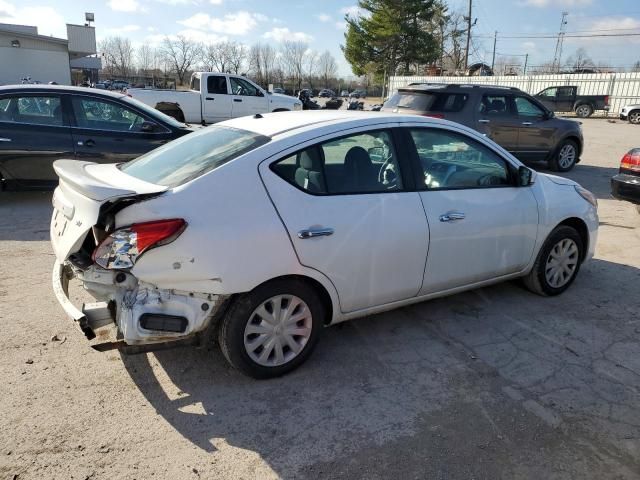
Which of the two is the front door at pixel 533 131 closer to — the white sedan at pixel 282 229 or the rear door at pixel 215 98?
the white sedan at pixel 282 229

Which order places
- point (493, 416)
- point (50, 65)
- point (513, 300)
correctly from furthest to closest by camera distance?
point (50, 65) → point (513, 300) → point (493, 416)

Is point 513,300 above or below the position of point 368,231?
below

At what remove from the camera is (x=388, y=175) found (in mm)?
3486

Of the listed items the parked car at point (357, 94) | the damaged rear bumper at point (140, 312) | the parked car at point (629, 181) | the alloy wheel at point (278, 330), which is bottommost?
the alloy wheel at point (278, 330)

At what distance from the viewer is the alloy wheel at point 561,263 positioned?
4.50m

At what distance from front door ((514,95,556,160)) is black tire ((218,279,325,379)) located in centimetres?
934

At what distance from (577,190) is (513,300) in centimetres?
120

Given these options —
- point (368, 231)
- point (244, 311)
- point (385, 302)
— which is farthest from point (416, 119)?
point (244, 311)

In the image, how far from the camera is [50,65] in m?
34.8

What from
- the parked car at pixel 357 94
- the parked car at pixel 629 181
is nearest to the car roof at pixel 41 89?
the parked car at pixel 629 181

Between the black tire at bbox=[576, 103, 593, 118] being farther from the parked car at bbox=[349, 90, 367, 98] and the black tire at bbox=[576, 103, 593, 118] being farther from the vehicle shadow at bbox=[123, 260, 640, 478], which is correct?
the parked car at bbox=[349, 90, 367, 98]

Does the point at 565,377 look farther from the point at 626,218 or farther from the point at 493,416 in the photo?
the point at 626,218

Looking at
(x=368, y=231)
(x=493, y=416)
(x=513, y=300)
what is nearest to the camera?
(x=493, y=416)

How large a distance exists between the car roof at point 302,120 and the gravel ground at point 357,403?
61.5 inches
